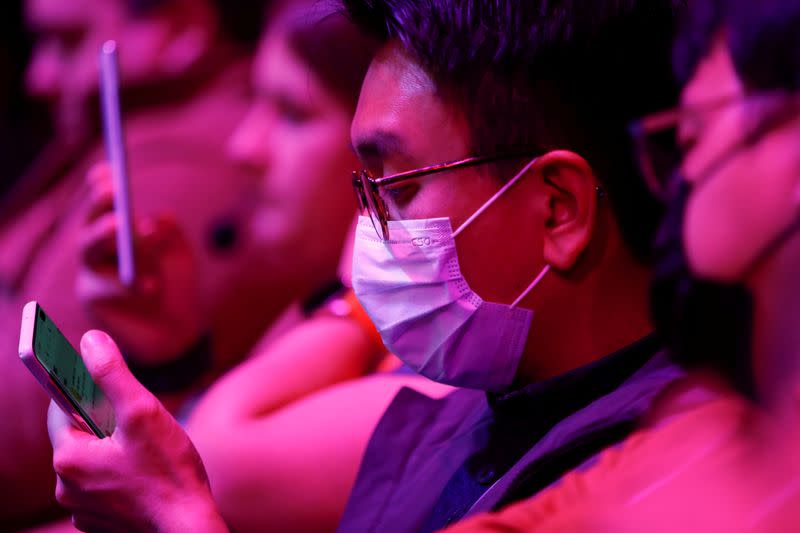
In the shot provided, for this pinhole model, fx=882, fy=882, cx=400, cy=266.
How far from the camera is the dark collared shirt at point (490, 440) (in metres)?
0.78

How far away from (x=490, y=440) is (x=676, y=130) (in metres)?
0.38

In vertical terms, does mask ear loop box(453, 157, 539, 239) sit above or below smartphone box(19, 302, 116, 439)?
above

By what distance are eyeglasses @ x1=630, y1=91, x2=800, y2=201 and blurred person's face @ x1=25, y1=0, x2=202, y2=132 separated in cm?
161

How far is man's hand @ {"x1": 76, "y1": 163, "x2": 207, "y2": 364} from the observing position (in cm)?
162

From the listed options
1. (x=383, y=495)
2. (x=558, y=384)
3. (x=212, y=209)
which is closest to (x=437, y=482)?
(x=383, y=495)

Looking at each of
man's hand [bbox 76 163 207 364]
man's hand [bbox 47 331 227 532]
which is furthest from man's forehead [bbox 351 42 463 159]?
man's hand [bbox 76 163 207 364]

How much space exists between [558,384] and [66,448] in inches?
20.0

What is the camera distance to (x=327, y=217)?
1.74m

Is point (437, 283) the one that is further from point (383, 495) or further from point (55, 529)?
point (55, 529)

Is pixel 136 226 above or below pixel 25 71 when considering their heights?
below

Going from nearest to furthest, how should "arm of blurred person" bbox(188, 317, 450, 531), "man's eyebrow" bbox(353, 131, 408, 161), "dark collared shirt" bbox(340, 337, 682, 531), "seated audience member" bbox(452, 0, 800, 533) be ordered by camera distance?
"seated audience member" bbox(452, 0, 800, 533), "dark collared shirt" bbox(340, 337, 682, 531), "man's eyebrow" bbox(353, 131, 408, 161), "arm of blurred person" bbox(188, 317, 450, 531)

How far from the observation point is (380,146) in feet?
2.96

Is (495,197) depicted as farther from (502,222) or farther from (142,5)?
(142,5)

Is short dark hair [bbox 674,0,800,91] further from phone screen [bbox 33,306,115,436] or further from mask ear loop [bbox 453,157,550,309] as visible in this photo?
phone screen [bbox 33,306,115,436]
